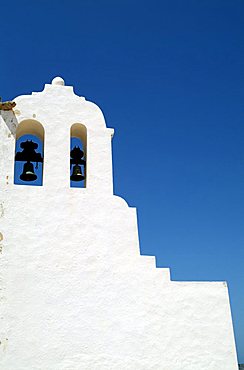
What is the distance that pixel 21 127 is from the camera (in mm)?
8641

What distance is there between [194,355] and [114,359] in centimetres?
136

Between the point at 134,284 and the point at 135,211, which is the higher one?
the point at 135,211

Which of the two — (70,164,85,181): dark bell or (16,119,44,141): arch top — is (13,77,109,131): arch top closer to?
(16,119,44,141): arch top

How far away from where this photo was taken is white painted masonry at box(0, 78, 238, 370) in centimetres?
699

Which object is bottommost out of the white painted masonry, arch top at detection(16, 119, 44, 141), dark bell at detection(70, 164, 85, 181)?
the white painted masonry

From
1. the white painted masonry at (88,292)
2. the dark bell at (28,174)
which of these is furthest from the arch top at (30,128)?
the dark bell at (28,174)

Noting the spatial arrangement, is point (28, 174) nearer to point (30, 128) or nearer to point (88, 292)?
point (30, 128)

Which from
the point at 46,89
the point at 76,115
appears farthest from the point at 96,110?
the point at 46,89

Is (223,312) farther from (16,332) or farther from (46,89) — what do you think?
(46,89)

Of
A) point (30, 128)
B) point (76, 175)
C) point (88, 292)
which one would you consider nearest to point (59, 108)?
point (30, 128)

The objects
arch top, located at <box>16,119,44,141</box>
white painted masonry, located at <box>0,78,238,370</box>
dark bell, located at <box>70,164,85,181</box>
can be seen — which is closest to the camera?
white painted masonry, located at <box>0,78,238,370</box>

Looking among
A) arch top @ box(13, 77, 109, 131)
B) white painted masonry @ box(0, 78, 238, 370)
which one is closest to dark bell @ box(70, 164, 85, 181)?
white painted masonry @ box(0, 78, 238, 370)

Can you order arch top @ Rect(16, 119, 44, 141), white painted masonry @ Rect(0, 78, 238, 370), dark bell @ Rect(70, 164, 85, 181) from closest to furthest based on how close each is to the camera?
white painted masonry @ Rect(0, 78, 238, 370) < arch top @ Rect(16, 119, 44, 141) < dark bell @ Rect(70, 164, 85, 181)

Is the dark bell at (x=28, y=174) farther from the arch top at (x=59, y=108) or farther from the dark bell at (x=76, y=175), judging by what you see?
the arch top at (x=59, y=108)
